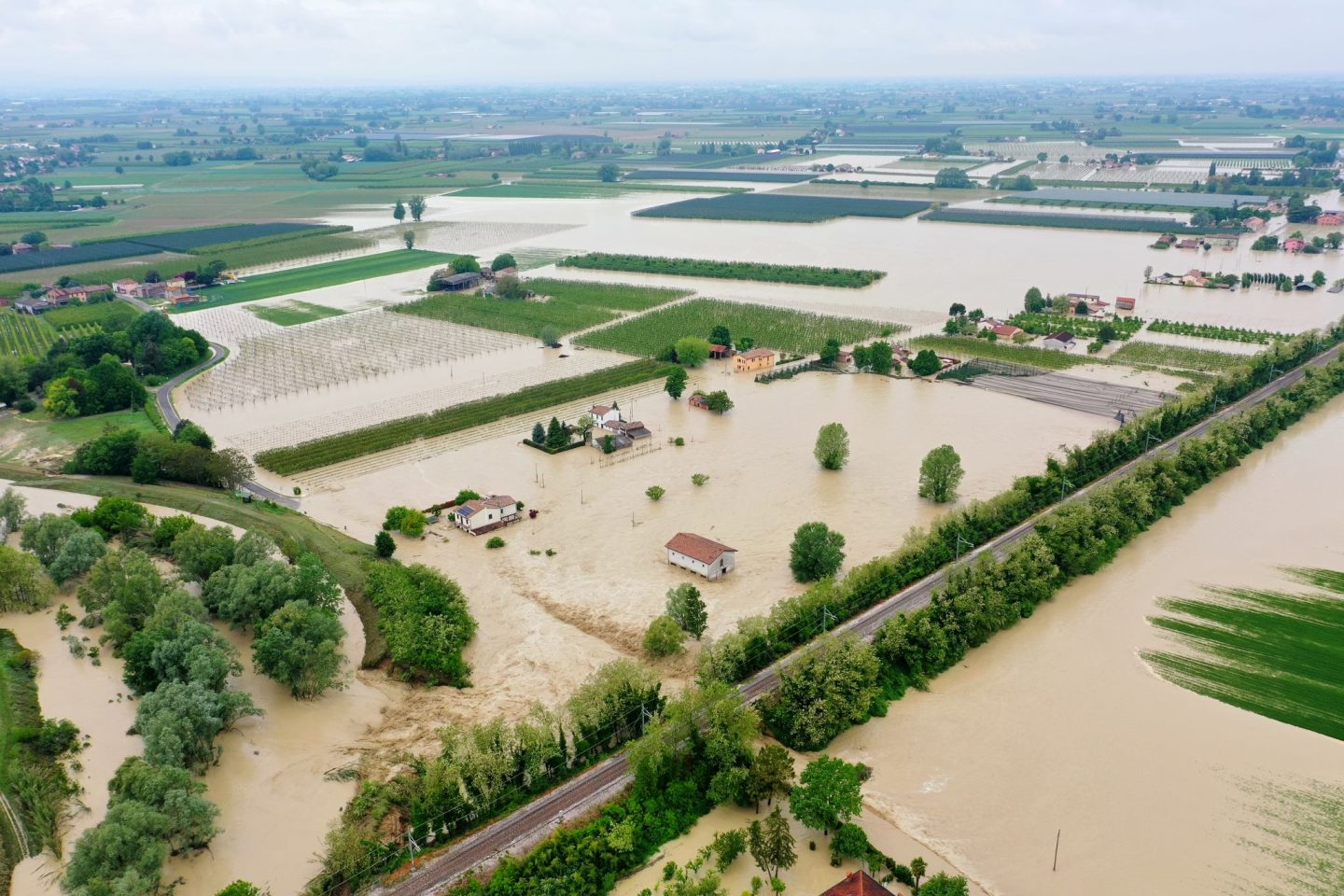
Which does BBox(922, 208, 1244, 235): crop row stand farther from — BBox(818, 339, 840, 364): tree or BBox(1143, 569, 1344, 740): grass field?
BBox(1143, 569, 1344, 740): grass field

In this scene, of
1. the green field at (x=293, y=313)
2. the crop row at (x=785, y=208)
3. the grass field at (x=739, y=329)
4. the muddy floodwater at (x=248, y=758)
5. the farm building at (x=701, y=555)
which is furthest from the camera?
the crop row at (x=785, y=208)

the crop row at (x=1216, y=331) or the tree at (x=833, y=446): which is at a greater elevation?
the crop row at (x=1216, y=331)

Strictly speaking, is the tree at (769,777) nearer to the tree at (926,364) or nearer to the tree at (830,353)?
the tree at (926,364)

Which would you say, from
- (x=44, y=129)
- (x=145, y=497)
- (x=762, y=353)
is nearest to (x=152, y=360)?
(x=145, y=497)

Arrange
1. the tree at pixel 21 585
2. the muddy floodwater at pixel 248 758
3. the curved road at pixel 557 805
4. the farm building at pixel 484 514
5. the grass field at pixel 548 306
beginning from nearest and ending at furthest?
the curved road at pixel 557 805 < the muddy floodwater at pixel 248 758 < the tree at pixel 21 585 < the farm building at pixel 484 514 < the grass field at pixel 548 306

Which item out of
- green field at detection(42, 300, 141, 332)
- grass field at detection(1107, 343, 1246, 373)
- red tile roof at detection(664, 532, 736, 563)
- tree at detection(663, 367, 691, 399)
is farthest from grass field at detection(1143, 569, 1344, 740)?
green field at detection(42, 300, 141, 332)

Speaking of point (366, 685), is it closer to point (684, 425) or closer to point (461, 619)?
point (461, 619)

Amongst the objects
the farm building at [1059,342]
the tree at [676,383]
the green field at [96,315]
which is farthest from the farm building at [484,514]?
the green field at [96,315]
